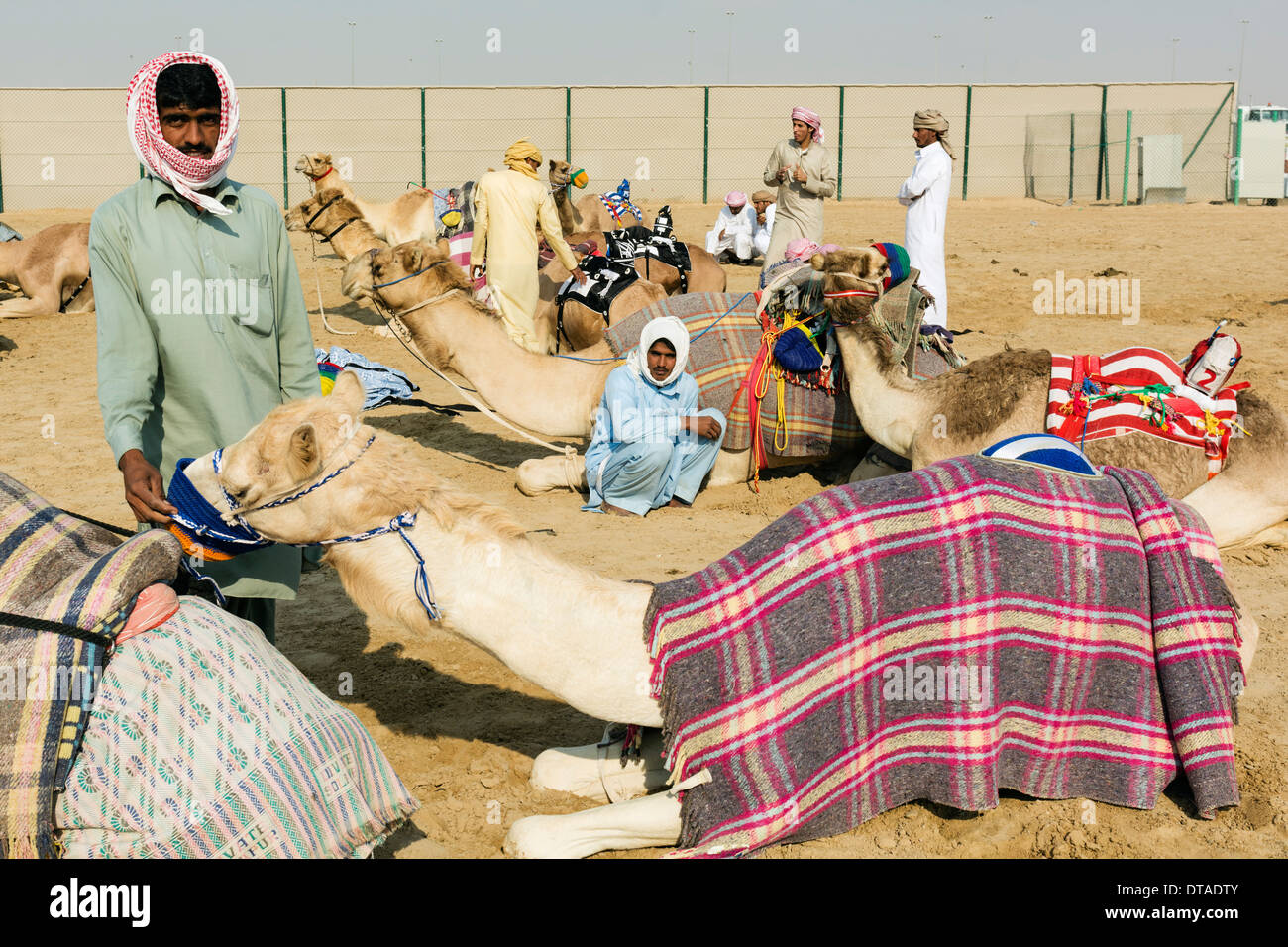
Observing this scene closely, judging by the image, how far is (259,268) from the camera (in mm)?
3230

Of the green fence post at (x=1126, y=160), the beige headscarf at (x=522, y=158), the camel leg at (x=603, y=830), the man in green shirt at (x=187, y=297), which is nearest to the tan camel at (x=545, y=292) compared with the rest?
the beige headscarf at (x=522, y=158)

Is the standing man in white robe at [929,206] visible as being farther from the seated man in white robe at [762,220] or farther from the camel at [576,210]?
the seated man in white robe at [762,220]

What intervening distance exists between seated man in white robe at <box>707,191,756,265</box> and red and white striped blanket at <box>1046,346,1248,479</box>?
1086 centimetres

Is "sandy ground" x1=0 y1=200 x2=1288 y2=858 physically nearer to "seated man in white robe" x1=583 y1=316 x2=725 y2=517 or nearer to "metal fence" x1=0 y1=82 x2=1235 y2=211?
"seated man in white robe" x1=583 y1=316 x2=725 y2=517

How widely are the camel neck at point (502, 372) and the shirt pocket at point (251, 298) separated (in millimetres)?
3689

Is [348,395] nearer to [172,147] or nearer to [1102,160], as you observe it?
[172,147]

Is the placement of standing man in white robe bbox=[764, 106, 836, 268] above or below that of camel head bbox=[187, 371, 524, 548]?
above

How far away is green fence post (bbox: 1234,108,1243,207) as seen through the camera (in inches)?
964

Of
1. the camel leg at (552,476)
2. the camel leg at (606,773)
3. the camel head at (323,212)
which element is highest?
the camel head at (323,212)

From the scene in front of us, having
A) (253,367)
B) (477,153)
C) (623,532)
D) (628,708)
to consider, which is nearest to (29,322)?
(623,532)

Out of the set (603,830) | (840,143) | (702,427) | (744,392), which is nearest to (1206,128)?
(840,143)

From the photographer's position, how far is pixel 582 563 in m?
5.85

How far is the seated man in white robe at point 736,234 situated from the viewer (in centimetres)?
1584

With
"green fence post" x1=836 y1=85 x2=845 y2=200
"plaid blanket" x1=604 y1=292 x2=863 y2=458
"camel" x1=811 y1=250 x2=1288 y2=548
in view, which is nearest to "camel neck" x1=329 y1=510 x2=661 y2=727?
"camel" x1=811 y1=250 x2=1288 y2=548
